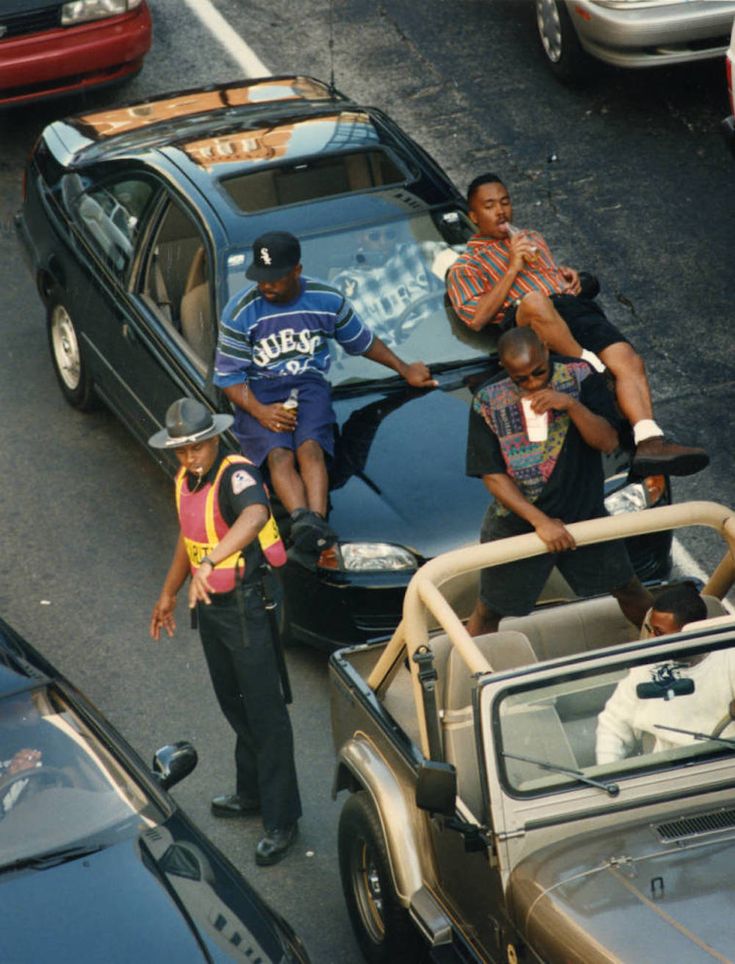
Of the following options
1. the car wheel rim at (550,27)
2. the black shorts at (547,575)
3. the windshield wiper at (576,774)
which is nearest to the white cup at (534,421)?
the black shorts at (547,575)

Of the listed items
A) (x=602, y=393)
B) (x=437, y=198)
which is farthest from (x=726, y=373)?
(x=602, y=393)

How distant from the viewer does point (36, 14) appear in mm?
11578

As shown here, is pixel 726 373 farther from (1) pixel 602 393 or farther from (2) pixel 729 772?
(2) pixel 729 772

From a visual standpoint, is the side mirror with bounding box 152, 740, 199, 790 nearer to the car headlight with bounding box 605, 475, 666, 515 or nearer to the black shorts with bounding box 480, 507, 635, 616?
the black shorts with bounding box 480, 507, 635, 616

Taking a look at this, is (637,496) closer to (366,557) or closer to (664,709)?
(366,557)

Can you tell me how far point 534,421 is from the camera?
689 centimetres

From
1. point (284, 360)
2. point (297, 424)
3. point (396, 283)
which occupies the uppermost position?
point (284, 360)

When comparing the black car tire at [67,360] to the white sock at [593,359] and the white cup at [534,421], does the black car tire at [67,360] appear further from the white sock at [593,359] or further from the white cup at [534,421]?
the white cup at [534,421]

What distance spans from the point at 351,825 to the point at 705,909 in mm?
1678

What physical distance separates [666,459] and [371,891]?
2273mm

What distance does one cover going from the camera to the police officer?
22.2 ft

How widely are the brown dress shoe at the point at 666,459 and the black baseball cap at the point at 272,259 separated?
5.72 ft

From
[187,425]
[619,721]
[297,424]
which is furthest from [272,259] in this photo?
[619,721]

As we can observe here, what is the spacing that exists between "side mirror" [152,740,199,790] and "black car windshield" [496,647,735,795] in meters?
1.20
